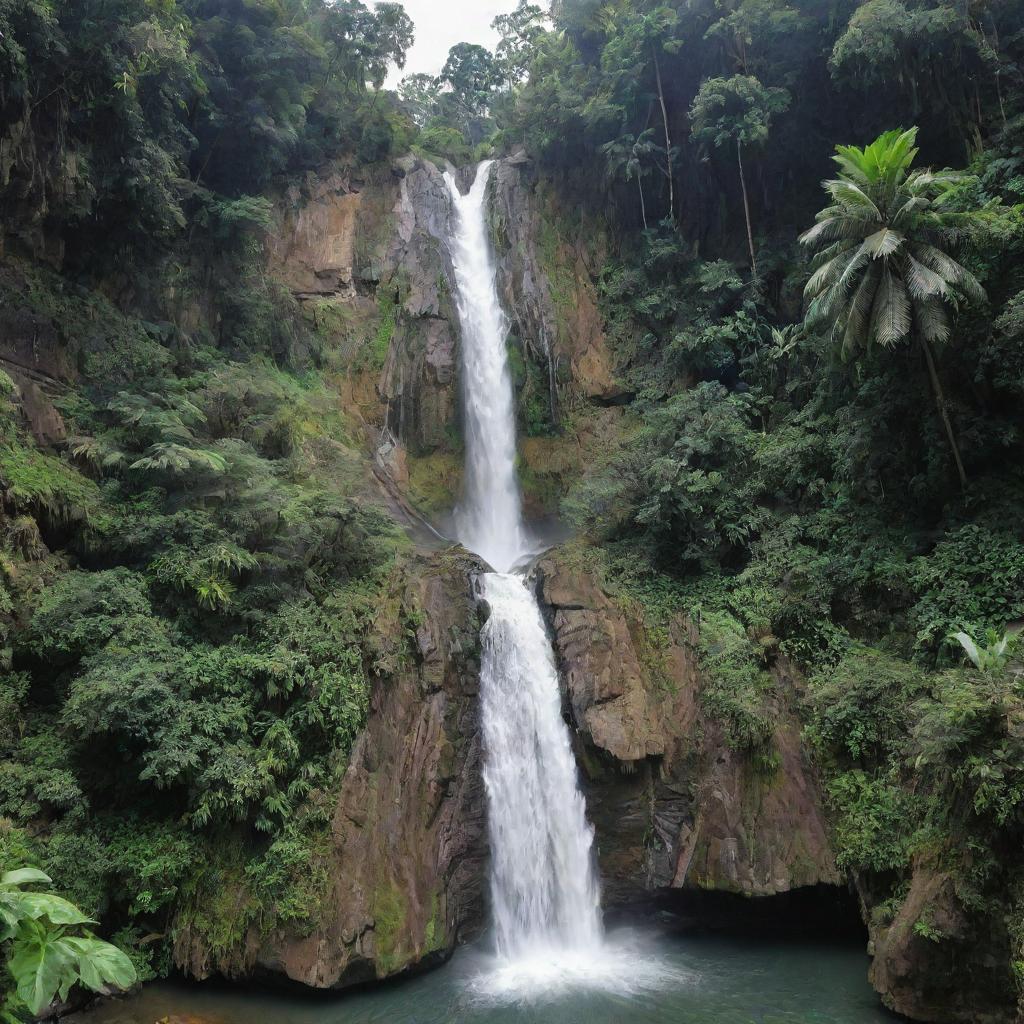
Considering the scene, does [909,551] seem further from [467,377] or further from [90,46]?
[90,46]

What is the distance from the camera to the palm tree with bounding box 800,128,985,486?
478 inches

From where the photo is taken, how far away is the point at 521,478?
72.5 ft

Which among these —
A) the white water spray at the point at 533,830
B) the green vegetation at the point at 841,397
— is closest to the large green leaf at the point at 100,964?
the white water spray at the point at 533,830

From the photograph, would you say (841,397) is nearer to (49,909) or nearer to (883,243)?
(883,243)

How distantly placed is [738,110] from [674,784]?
60.9ft

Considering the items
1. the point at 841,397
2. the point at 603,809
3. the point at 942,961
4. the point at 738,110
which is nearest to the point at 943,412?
the point at 841,397

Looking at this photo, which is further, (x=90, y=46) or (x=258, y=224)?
(x=258, y=224)

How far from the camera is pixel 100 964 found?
166 inches

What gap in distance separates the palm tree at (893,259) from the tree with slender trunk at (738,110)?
7975 millimetres

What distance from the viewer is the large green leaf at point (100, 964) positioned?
13.8ft

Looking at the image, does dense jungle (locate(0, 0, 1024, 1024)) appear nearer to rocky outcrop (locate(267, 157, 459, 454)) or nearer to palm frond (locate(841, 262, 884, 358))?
palm frond (locate(841, 262, 884, 358))

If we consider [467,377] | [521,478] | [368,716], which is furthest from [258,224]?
[368,716]

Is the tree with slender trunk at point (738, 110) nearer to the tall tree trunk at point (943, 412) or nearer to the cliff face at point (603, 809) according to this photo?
the tall tree trunk at point (943, 412)

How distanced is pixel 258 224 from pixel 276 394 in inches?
237
